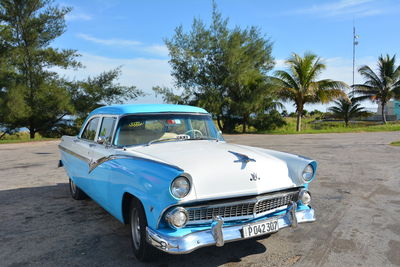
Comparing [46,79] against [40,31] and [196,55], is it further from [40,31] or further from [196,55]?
[196,55]

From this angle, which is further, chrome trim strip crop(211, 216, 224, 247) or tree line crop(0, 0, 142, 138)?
tree line crop(0, 0, 142, 138)

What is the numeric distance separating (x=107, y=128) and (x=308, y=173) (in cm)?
260

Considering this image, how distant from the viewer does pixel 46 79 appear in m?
22.8

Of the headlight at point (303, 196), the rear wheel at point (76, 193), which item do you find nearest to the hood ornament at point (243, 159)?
the headlight at point (303, 196)

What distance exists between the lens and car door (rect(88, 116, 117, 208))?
4.12m

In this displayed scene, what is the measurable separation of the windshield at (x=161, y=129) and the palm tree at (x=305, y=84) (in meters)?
20.3

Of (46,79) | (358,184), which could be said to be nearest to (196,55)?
(46,79)

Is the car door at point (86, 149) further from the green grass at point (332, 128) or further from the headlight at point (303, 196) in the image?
the green grass at point (332, 128)

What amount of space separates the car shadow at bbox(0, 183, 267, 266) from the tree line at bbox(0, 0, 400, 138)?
17.9 meters

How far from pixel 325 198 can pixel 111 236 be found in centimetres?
364

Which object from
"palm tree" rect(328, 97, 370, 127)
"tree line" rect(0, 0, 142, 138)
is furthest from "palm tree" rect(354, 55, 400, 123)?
"tree line" rect(0, 0, 142, 138)

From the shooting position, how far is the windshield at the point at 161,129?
4.27 meters

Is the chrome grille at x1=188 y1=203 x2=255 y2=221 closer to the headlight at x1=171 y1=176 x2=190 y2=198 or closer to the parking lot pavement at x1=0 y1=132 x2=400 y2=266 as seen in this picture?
the headlight at x1=171 y1=176 x2=190 y2=198

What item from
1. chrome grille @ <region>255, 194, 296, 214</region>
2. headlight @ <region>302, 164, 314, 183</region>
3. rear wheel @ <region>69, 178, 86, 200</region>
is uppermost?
headlight @ <region>302, 164, 314, 183</region>
